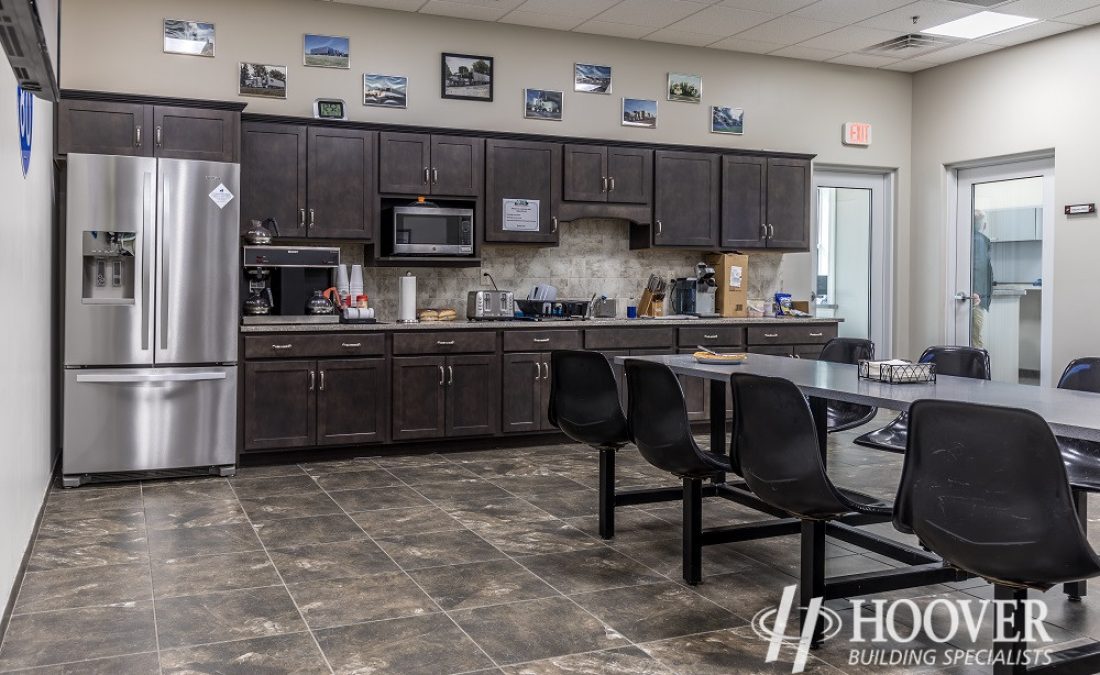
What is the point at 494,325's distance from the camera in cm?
656

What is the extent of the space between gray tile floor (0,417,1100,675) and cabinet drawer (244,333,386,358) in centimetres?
88


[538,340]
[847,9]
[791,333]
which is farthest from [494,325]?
[847,9]

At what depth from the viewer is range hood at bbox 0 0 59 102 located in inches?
64.7

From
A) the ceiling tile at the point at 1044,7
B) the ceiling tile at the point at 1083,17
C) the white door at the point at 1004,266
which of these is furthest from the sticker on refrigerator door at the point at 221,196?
the white door at the point at 1004,266

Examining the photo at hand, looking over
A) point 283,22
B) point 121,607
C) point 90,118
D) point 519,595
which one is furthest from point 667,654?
point 283,22

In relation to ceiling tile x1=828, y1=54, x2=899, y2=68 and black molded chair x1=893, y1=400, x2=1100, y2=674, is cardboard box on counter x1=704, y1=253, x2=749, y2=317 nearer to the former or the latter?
ceiling tile x1=828, y1=54, x2=899, y2=68

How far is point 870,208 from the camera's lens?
8.72m

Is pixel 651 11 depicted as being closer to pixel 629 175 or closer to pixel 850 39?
pixel 629 175

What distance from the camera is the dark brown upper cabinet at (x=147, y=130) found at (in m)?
5.47

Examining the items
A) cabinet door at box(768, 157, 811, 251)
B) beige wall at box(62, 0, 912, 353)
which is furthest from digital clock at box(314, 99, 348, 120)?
cabinet door at box(768, 157, 811, 251)

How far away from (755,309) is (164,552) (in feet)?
17.2

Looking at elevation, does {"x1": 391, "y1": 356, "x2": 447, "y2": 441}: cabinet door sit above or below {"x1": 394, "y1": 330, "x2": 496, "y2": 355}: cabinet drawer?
below

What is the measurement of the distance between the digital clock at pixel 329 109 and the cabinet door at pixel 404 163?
1.04 feet

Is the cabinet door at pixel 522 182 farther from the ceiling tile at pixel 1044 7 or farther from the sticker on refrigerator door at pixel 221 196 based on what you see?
the ceiling tile at pixel 1044 7
